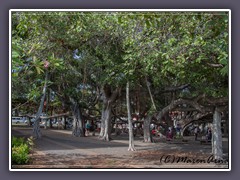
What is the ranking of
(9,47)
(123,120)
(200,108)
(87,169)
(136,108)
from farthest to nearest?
(136,108) < (123,120) < (200,108) < (87,169) < (9,47)

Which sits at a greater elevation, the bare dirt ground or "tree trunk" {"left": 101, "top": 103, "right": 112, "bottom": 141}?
"tree trunk" {"left": 101, "top": 103, "right": 112, "bottom": 141}

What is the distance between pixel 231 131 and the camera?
500 centimetres

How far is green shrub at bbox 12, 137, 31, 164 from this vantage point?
5225 millimetres

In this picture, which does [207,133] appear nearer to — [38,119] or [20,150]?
[38,119]

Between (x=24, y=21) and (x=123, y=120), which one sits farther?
(x=123, y=120)

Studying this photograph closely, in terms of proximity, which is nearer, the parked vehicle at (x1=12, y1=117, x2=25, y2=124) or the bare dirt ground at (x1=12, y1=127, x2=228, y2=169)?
the parked vehicle at (x1=12, y1=117, x2=25, y2=124)

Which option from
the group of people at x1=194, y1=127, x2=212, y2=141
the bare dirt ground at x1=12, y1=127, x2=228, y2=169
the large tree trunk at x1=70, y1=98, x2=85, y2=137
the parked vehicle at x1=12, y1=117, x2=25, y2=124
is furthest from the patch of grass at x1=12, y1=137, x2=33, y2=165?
the group of people at x1=194, y1=127, x2=212, y2=141

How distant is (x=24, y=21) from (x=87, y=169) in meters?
2.44

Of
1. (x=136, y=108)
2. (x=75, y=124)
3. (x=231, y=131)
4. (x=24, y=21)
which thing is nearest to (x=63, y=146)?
(x=75, y=124)

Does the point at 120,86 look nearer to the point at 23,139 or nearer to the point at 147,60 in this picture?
the point at 147,60

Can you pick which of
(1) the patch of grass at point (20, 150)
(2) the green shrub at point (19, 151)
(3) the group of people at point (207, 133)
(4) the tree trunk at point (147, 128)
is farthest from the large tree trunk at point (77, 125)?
(4) the tree trunk at point (147, 128)

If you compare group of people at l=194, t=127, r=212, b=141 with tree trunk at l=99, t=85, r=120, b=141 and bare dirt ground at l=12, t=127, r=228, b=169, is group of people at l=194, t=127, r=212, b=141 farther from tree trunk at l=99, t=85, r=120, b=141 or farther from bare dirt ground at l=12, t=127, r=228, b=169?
tree trunk at l=99, t=85, r=120, b=141

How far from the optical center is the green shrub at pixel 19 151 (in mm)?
5225

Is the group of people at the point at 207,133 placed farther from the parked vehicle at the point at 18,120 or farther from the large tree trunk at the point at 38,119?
the parked vehicle at the point at 18,120
